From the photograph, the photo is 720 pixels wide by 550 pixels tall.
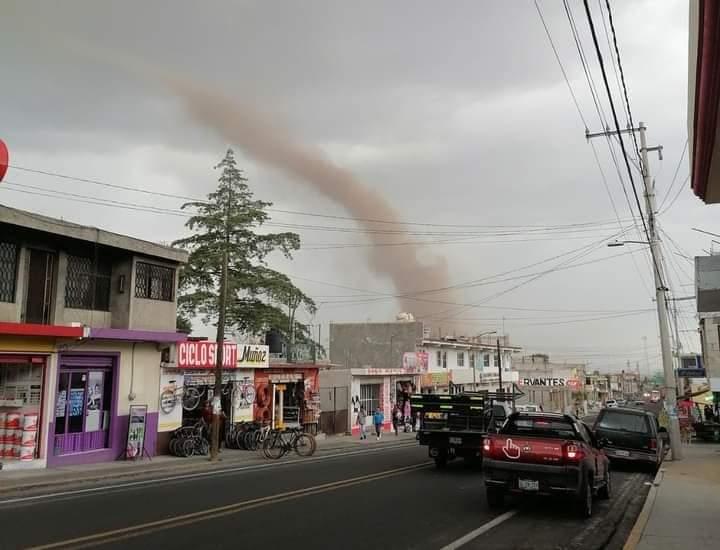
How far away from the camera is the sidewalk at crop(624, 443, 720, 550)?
27.0 feet

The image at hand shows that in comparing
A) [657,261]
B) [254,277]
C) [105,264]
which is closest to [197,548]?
[105,264]

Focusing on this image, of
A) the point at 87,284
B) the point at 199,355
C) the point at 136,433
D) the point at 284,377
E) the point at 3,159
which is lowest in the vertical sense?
the point at 136,433

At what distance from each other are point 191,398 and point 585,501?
17106 millimetres

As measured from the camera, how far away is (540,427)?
1132 cm

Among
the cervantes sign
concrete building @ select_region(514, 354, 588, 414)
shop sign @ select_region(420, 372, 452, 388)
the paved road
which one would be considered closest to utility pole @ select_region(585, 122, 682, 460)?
the paved road

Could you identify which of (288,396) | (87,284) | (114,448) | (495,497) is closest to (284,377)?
(288,396)

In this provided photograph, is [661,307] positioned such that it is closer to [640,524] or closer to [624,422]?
[624,422]

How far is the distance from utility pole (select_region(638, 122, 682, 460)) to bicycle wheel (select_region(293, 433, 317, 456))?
12.3 m

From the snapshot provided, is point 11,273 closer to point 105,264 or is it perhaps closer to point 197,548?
point 105,264

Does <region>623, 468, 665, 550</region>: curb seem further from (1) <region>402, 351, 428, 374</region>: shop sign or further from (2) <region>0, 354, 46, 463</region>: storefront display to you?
(1) <region>402, 351, 428, 374</region>: shop sign

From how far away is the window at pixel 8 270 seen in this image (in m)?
17.3

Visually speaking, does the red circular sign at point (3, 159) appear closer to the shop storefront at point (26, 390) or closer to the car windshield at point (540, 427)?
the shop storefront at point (26, 390)

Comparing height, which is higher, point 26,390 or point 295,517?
point 26,390

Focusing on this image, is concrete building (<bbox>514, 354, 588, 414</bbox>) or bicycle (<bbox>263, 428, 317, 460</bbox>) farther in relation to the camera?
concrete building (<bbox>514, 354, 588, 414</bbox>)
